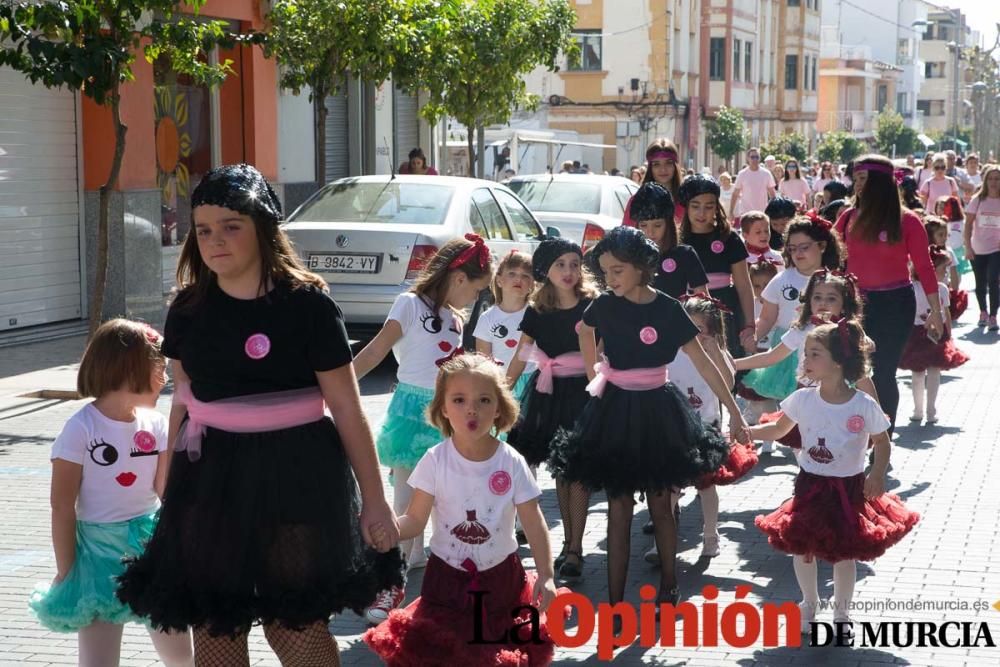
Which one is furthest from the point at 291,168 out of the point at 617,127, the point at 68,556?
the point at 617,127

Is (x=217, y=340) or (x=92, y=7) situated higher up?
(x=92, y=7)

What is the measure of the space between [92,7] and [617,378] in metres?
6.19

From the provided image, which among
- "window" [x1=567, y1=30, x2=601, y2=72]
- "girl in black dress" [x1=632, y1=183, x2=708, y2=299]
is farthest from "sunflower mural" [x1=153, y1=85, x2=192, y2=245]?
"window" [x1=567, y1=30, x2=601, y2=72]

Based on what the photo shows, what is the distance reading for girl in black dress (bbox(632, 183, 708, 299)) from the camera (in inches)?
307

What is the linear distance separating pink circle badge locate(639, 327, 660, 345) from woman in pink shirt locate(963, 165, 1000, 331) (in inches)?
474

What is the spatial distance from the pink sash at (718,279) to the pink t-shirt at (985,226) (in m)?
9.18

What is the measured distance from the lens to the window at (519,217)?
14.5m

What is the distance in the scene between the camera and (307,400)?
4164 mm

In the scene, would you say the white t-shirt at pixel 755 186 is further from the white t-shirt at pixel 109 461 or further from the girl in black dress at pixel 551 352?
the white t-shirt at pixel 109 461

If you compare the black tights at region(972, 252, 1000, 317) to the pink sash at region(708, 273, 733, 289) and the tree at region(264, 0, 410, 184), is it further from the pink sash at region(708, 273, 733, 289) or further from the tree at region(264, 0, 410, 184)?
the pink sash at region(708, 273, 733, 289)

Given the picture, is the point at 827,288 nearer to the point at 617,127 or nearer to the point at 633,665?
the point at 633,665

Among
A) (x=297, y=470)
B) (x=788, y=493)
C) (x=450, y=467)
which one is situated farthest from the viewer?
(x=788, y=493)

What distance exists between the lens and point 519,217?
1485cm

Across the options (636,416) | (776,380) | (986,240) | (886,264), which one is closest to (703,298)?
(636,416)
